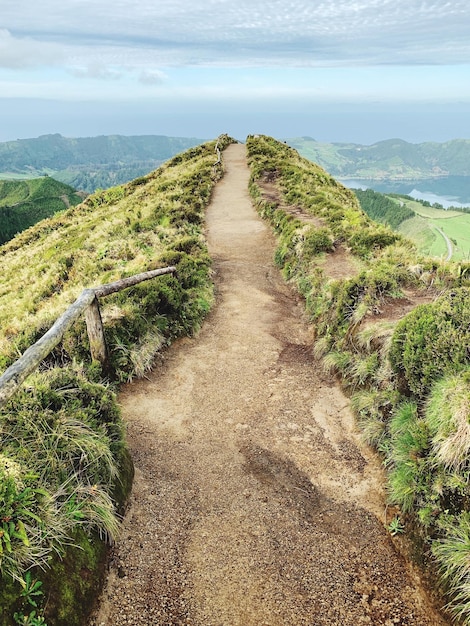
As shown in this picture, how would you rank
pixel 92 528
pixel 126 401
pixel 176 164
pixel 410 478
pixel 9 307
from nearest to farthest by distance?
pixel 92 528 → pixel 410 478 → pixel 126 401 → pixel 9 307 → pixel 176 164

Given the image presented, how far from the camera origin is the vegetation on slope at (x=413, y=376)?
4316 mm

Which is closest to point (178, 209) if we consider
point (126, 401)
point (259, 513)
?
point (126, 401)

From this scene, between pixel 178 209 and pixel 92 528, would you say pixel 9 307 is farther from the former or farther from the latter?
pixel 92 528

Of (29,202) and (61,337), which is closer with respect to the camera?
(61,337)

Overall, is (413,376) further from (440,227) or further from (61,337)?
(440,227)

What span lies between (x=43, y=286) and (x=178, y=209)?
7693mm

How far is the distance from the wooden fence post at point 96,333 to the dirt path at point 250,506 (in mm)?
917

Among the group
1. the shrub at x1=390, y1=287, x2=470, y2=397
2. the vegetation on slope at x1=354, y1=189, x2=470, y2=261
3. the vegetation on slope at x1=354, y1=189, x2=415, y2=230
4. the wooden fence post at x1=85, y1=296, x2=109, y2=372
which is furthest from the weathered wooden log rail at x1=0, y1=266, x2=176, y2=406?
the vegetation on slope at x1=354, y1=189, x2=415, y2=230

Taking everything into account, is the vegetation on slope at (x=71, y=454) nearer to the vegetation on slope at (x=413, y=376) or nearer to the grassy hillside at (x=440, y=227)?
the vegetation on slope at (x=413, y=376)

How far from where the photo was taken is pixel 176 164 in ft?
144

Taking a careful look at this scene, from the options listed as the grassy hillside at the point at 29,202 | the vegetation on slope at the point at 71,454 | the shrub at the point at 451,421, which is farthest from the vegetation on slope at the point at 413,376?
the grassy hillside at the point at 29,202

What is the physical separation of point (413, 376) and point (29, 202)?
14010cm

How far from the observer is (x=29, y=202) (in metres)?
125

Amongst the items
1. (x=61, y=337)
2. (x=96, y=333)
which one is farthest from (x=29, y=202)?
(x=61, y=337)
